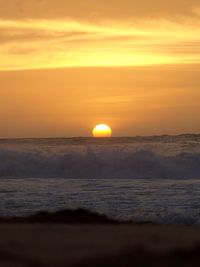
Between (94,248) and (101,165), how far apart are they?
22.1m

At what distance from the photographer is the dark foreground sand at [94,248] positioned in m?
5.29

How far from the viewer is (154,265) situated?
5258 millimetres

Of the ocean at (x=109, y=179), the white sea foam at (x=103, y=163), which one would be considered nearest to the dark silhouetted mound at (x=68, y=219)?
the ocean at (x=109, y=179)

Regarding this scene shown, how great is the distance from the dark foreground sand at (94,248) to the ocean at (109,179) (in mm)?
4211

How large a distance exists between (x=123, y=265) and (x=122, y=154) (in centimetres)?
2448

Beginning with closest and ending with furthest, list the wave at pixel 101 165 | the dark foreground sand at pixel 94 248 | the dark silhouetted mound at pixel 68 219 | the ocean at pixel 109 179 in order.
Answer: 1. the dark foreground sand at pixel 94 248
2. the dark silhouetted mound at pixel 68 219
3. the ocean at pixel 109 179
4. the wave at pixel 101 165

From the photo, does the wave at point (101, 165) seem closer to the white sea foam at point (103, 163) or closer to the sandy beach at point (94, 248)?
the white sea foam at point (103, 163)

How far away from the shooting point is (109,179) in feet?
73.3

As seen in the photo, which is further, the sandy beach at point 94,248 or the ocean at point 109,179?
A: the ocean at point 109,179

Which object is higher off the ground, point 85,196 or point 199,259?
point 85,196

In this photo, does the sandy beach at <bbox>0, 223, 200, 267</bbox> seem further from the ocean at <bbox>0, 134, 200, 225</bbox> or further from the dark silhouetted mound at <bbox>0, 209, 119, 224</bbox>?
the ocean at <bbox>0, 134, 200, 225</bbox>

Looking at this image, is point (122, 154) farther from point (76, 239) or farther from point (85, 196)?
point (76, 239)

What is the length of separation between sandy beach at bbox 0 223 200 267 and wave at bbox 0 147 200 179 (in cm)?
1828

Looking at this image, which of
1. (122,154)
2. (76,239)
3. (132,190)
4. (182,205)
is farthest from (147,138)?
(76,239)
